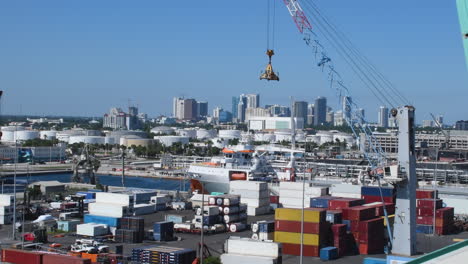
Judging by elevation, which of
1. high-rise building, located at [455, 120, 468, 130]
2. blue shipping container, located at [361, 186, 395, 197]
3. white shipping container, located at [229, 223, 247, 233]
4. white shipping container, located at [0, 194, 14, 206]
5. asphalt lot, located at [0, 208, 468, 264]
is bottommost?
asphalt lot, located at [0, 208, 468, 264]

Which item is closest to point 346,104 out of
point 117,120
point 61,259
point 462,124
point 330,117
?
point 61,259

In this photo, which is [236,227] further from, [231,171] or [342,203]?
[231,171]

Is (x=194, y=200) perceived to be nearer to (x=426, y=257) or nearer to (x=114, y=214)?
(x=114, y=214)

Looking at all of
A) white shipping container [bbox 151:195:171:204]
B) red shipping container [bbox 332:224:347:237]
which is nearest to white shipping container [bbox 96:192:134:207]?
white shipping container [bbox 151:195:171:204]

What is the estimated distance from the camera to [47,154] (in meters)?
59.7

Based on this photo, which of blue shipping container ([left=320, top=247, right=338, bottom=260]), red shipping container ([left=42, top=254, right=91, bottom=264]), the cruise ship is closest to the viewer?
red shipping container ([left=42, top=254, right=91, bottom=264])

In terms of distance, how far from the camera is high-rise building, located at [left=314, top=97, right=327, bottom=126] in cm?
16725

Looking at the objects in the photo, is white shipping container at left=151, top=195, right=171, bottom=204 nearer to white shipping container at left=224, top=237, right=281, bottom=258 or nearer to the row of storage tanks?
white shipping container at left=224, top=237, right=281, bottom=258

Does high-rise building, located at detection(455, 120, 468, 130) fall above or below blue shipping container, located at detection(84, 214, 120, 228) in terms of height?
above

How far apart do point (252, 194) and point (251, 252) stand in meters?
9.45

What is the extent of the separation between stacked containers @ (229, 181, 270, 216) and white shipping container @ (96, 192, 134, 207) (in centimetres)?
441

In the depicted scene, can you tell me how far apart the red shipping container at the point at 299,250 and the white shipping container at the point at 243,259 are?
2.30 m

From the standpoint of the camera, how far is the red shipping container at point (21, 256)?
13.1m

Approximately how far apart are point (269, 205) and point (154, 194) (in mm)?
4675
